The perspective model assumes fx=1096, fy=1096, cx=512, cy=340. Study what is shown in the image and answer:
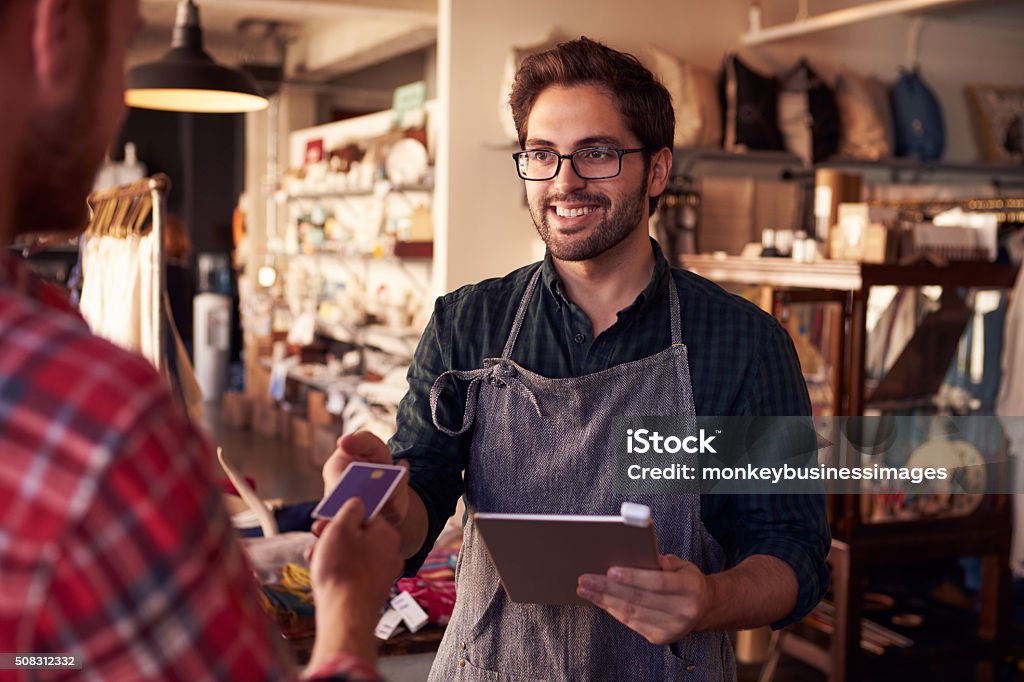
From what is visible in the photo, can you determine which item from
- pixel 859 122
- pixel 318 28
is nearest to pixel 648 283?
pixel 859 122

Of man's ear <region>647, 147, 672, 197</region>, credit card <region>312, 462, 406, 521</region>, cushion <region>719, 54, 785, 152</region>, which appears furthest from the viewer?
cushion <region>719, 54, 785, 152</region>

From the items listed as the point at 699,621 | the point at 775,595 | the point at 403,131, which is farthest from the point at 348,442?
the point at 403,131

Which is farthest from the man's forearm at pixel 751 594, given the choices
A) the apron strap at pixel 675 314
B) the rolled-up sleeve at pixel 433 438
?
the rolled-up sleeve at pixel 433 438

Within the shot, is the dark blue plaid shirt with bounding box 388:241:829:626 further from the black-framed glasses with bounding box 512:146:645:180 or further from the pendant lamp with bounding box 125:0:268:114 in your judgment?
the pendant lamp with bounding box 125:0:268:114

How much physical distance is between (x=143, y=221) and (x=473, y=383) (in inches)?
85.3

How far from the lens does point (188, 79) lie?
477 centimetres

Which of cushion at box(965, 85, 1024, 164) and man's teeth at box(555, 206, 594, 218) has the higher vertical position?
cushion at box(965, 85, 1024, 164)

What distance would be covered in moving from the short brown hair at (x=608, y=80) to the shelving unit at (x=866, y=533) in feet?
7.05

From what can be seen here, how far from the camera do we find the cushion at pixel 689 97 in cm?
585

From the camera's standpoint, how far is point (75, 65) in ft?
2.48

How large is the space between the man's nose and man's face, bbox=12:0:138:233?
1.29 m

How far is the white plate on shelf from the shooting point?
727cm

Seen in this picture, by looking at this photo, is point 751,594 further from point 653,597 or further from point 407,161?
point 407,161

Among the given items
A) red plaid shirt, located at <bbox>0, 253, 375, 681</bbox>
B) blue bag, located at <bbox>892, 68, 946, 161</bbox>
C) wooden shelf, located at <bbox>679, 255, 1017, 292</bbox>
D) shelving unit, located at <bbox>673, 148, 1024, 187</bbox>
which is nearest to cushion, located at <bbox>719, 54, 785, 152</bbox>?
shelving unit, located at <bbox>673, 148, 1024, 187</bbox>
